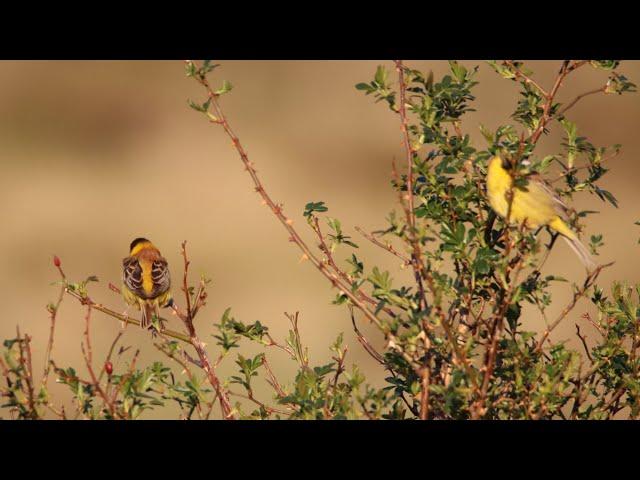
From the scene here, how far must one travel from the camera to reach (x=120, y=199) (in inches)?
617

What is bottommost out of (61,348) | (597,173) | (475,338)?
(475,338)

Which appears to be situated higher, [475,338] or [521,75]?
[521,75]

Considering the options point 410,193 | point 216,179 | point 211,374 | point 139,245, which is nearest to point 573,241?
point 410,193

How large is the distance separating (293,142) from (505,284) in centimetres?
1295

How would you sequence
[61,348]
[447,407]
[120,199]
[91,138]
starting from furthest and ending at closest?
[91,138] → [120,199] → [61,348] → [447,407]

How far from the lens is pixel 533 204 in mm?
5375

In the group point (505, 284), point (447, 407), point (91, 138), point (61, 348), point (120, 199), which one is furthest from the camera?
point (91, 138)

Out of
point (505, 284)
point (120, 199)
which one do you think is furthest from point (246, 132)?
point (505, 284)

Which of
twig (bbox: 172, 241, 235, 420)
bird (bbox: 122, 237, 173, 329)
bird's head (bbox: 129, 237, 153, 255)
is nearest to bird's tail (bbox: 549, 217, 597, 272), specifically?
twig (bbox: 172, 241, 235, 420)

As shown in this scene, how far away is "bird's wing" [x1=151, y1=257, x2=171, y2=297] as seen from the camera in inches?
337

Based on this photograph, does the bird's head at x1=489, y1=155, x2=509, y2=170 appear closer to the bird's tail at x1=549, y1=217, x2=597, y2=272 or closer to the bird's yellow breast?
the bird's tail at x1=549, y1=217, x2=597, y2=272

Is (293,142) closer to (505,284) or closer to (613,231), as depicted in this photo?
(613,231)

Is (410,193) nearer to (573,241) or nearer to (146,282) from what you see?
(573,241)

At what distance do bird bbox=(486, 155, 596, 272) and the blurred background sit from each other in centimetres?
639
